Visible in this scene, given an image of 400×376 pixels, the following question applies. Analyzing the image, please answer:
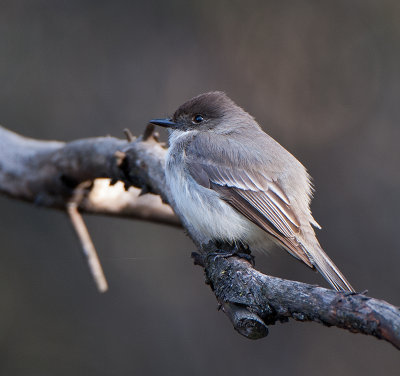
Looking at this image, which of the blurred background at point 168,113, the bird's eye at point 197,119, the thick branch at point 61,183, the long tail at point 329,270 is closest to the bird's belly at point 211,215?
the long tail at point 329,270

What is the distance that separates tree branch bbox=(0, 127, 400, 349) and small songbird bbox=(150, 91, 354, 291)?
0.16m

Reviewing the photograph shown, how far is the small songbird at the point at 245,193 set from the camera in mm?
3525

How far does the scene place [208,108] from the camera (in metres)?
4.42

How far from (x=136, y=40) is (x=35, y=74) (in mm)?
1398

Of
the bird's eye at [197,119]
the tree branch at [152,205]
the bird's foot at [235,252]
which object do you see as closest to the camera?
the tree branch at [152,205]

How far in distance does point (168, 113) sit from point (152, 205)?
104 inches

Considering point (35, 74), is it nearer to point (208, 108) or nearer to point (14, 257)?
point (14, 257)

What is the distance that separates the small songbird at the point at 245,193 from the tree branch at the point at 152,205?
0.16 metres

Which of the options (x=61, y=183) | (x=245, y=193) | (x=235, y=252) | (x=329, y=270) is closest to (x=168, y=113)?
(x=61, y=183)

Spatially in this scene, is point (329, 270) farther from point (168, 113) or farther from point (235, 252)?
point (168, 113)

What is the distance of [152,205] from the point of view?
4.90 metres

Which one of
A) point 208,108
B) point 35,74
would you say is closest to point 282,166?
point 208,108

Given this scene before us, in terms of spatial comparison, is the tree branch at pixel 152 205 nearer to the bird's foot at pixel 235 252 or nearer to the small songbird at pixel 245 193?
the bird's foot at pixel 235 252

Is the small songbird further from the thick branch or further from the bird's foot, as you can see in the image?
the thick branch
